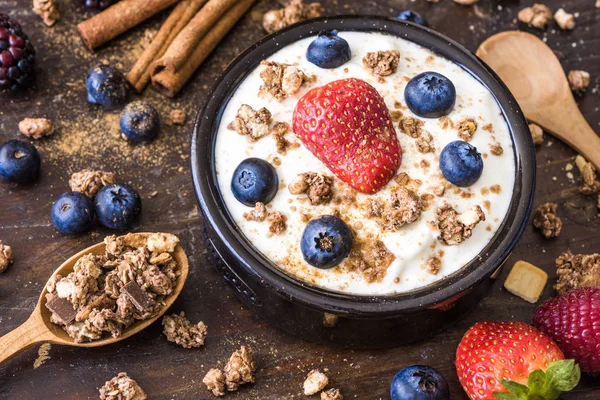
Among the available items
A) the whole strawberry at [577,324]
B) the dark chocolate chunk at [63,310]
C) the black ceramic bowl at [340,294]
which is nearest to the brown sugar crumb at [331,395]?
the black ceramic bowl at [340,294]

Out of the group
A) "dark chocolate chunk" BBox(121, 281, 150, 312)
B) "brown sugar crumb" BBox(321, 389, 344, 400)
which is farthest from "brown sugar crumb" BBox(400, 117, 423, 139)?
"dark chocolate chunk" BBox(121, 281, 150, 312)

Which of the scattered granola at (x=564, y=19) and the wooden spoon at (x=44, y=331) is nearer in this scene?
the wooden spoon at (x=44, y=331)

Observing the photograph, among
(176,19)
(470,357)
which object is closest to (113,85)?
(176,19)

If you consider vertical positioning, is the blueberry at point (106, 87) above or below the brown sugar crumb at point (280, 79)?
below

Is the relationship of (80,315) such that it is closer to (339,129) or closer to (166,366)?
(166,366)

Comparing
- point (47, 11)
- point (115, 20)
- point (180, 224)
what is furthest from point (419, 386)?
point (47, 11)

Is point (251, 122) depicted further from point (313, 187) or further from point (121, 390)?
point (121, 390)

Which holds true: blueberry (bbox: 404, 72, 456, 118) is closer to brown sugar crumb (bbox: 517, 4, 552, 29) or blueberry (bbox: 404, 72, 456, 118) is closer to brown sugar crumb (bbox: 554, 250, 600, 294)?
brown sugar crumb (bbox: 554, 250, 600, 294)

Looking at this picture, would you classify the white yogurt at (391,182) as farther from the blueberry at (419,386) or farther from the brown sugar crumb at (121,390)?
the brown sugar crumb at (121,390)
